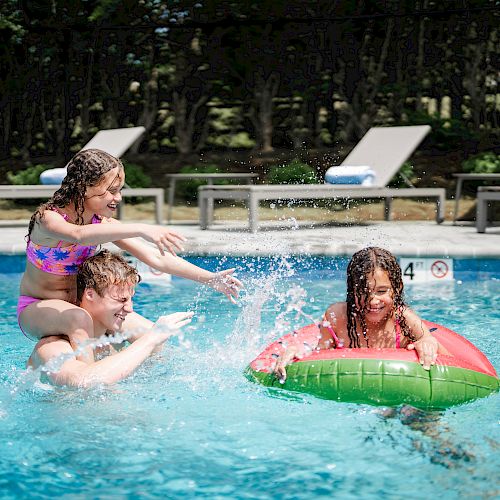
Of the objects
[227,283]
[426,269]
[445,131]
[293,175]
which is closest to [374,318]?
[227,283]

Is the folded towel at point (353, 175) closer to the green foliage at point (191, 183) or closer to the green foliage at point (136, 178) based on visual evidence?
the green foliage at point (191, 183)

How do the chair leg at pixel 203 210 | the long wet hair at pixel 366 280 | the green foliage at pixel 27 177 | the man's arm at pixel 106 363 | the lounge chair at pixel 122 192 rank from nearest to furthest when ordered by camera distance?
the man's arm at pixel 106 363 → the long wet hair at pixel 366 280 → the lounge chair at pixel 122 192 → the chair leg at pixel 203 210 → the green foliage at pixel 27 177

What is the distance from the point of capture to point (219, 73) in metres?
15.2

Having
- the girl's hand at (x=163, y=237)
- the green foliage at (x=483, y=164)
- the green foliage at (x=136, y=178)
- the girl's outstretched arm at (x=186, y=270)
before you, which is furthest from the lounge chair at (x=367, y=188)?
the girl's hand at (x=163, y=237)

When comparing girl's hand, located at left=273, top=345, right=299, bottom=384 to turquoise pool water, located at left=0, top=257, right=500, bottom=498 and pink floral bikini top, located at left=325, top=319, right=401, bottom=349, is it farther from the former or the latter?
pink floral bikini top, located at left=325, top=319, right=401, bottom=349

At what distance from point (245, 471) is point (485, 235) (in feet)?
22.8

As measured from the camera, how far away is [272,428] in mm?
3643

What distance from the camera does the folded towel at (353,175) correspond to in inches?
435

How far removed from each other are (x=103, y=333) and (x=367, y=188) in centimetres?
683

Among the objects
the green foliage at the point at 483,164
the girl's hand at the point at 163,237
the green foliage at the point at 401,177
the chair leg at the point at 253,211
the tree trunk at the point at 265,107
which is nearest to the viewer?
the girl's hand at the point at 163,237

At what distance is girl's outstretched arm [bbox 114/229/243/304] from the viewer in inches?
158

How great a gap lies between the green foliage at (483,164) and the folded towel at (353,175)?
→ 2654mm

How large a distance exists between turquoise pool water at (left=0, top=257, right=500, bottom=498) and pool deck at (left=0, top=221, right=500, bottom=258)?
3.42m

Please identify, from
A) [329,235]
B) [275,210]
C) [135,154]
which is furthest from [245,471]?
[135,154]
